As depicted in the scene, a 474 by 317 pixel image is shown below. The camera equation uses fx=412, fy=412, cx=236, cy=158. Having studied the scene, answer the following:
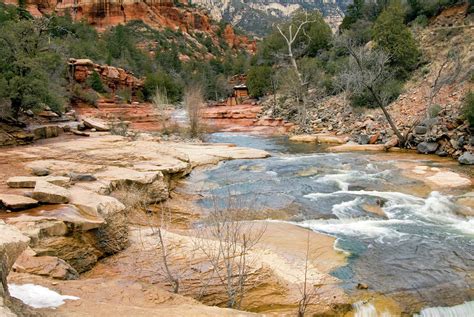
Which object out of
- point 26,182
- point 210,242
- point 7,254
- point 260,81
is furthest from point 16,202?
point 260,81

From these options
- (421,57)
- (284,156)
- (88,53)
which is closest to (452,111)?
(284,156)

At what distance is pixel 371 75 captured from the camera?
62.1ft

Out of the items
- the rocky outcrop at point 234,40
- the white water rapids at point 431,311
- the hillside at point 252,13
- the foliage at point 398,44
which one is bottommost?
the white water rapids at point 431,311

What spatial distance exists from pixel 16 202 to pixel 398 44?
27.2 metres

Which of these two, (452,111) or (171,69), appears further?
(171,69)

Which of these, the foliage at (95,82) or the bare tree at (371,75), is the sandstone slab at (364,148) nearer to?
the bare tree at (371,75)

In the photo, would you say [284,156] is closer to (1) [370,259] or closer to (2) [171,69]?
(1) [370,259]

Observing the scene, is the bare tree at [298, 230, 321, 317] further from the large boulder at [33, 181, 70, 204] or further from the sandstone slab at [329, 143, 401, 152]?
the sandstone slab at [329, 143, 401, 152]

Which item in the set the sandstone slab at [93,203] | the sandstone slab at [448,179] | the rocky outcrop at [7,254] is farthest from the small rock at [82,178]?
the sandstone slab at [448,179]

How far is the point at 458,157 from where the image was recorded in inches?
597

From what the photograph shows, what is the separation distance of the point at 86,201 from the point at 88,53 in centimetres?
4941

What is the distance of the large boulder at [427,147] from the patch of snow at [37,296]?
1591 cm

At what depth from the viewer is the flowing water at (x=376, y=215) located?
6137 millimetres

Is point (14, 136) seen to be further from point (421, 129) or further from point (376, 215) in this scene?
point (421, 129)
